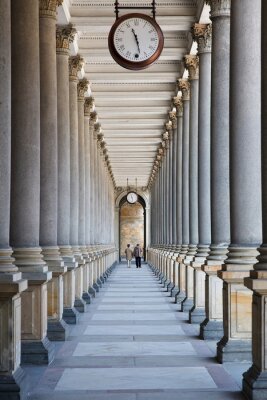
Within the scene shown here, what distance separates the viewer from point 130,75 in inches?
1237

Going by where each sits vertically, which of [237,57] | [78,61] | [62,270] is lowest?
[62,270]

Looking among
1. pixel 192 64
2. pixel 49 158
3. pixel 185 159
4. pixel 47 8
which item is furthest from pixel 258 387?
pixel 185 159

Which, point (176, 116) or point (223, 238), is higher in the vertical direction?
point (176, 116)

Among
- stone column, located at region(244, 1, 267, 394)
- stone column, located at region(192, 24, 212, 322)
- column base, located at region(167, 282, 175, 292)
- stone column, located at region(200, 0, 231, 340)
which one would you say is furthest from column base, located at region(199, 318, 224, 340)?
column base, located at region(167, 282, 175, 292)

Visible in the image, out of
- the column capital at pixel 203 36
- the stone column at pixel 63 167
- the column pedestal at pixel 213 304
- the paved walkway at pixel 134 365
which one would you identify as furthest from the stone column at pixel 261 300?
the column capital at pixel 203 36

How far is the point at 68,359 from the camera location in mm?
13852

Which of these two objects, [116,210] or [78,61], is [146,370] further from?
[116,210]

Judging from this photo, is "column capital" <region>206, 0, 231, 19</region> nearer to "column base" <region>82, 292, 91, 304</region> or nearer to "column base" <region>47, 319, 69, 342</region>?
"column base" <region>47, 319, 69, 342</region>

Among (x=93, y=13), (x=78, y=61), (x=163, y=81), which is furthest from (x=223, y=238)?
(x=163, y=81)

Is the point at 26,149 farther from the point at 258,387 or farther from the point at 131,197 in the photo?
the point at 131,197

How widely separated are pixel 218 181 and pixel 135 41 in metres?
3.60

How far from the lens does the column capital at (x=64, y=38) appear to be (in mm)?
21609

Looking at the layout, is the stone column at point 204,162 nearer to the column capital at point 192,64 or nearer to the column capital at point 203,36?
the column capital at point 203,36

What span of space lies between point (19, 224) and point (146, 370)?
352cm
